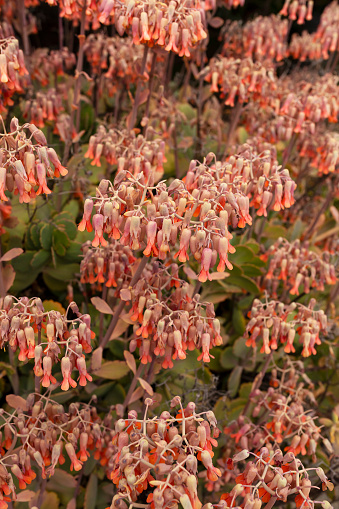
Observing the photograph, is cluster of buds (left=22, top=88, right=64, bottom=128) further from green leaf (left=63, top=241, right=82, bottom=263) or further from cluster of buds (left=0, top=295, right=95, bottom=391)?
cluster of buds (left=0, top=295, right=95, bottom=391)

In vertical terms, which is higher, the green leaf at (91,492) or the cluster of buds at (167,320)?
the cluster of buds at (167,320)

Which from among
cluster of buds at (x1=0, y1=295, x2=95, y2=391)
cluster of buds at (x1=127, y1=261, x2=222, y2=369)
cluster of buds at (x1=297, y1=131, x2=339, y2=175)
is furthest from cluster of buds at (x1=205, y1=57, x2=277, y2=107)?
cluster of buds at (x1=0, y1=295, x2=95, y2=391)

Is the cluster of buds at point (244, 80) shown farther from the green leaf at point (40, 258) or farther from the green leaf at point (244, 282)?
the green leaf at point (40, 258)

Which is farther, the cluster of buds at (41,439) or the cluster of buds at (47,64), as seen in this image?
the cluster of buds at (47,64)

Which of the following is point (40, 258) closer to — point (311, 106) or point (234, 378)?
point (234, 378)

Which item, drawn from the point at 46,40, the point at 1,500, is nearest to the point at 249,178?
the point at 1,500

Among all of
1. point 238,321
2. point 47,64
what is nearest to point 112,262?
point 238,321

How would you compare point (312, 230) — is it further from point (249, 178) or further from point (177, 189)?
point (177, 189)

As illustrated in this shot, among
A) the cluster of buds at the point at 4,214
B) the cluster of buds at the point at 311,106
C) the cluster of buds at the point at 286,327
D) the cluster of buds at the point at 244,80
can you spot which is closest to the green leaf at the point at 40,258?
the cluster of buds at the point at 4,214
